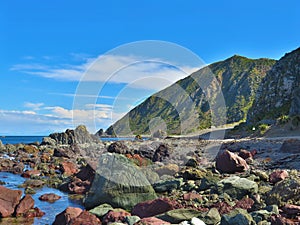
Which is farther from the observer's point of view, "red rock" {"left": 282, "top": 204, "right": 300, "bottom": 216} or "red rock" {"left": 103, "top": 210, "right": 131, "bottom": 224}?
"red rock" {"left": 103, "top": 210, "right": 131, "bottom": 224}

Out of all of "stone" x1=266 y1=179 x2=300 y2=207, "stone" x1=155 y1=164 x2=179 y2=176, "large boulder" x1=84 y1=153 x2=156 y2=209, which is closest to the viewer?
"stone" x1=266 y1=179 x2=300 y2=207

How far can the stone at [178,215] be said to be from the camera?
10434 millimetres

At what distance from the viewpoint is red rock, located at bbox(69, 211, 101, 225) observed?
1064 cm

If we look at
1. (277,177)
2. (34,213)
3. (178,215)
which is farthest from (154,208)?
(277,177)

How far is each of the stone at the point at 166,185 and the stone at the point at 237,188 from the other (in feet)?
9.35

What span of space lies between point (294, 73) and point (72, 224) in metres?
73.2

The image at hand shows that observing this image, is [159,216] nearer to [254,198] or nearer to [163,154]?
[254,198]

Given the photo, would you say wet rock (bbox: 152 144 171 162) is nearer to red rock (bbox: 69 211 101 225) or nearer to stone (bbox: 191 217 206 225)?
red rock (bbox: 69 211 101 225)

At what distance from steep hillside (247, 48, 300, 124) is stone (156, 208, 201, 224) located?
2267 inches

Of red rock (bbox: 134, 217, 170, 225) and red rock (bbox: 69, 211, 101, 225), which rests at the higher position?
red rock (bbox: 134, 217, 170, 225)

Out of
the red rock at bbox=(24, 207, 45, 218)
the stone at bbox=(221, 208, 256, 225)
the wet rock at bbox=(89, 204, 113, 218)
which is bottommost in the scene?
the red rock at bbox=(24, 207, 45, 218)

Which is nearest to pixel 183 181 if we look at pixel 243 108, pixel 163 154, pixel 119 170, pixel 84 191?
pixel 119 170

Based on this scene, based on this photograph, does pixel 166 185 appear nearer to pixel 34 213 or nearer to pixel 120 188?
pixel 120 188

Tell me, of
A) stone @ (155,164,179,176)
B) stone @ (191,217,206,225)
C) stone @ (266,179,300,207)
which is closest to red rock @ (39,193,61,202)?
stone @ (155,164,179,176)
